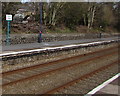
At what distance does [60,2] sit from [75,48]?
17.2 m

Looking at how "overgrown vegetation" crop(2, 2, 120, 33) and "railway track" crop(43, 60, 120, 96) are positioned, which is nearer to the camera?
"railway track" crop(43, 60, 120, 96)

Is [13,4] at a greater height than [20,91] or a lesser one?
greater

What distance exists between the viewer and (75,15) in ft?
124

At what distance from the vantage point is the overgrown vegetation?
31.3m

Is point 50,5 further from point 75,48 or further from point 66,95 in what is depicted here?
point 66,95

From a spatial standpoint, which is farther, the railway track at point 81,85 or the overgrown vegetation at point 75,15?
the overgrown vegetation at point 75,15

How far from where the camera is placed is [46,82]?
7.86m

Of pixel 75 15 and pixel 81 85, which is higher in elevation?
pixel 75 15

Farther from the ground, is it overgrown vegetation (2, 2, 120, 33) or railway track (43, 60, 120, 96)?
overgrown vegetation (2, 2, 120, 33)

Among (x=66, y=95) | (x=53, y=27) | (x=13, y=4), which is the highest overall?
(x=13, y=4)

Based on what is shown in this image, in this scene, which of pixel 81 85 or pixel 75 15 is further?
pixel 75 15

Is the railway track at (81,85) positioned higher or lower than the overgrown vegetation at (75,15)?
lower

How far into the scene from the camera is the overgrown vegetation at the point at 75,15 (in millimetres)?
31266

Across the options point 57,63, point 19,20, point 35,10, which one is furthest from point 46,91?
point 35,10
